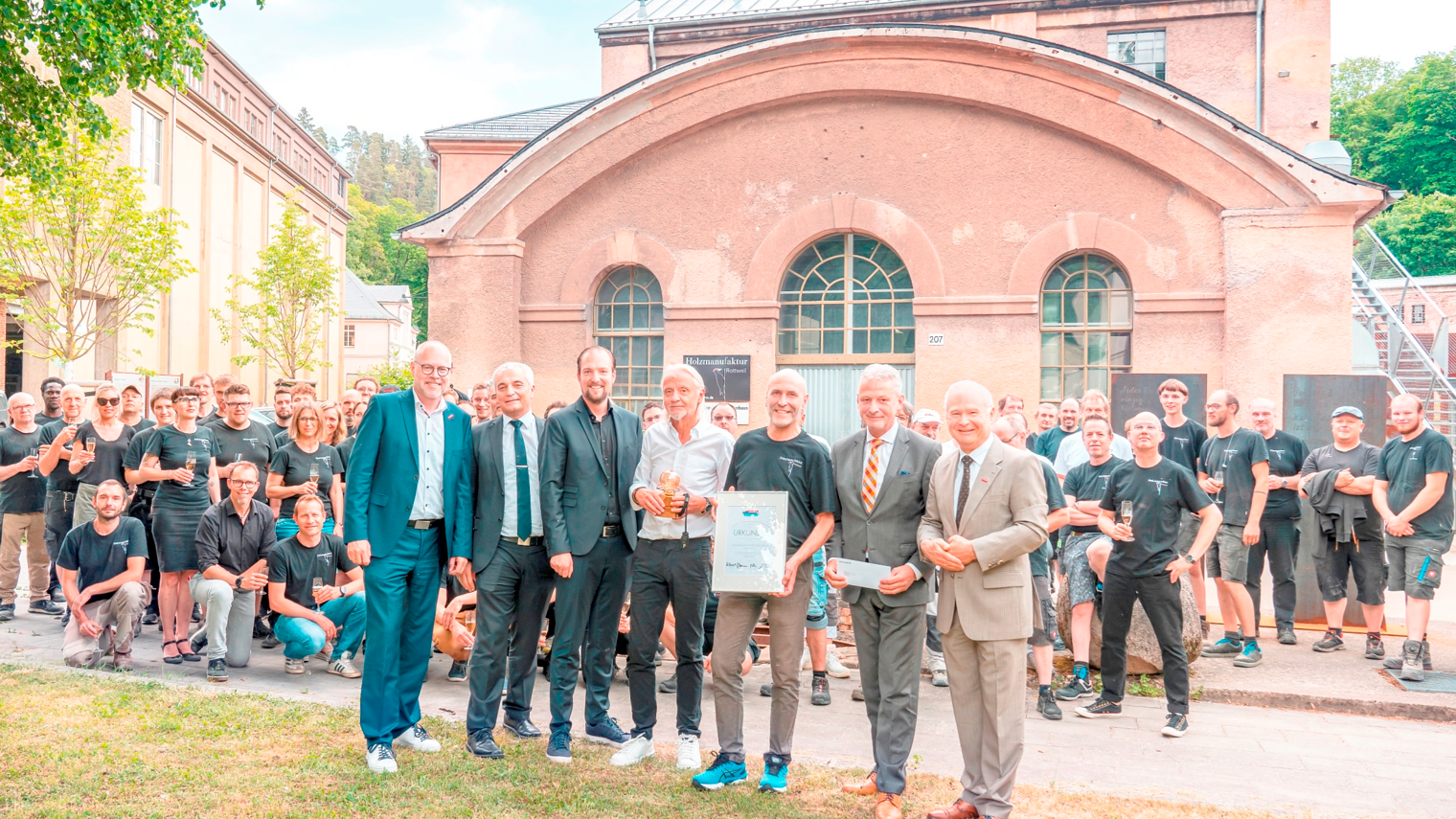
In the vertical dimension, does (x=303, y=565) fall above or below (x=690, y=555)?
below

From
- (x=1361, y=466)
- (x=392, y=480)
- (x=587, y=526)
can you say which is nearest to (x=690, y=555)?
(x=587, y=526)

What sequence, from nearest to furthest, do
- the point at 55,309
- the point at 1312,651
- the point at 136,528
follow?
the point at 136,528, the point at 1312,651, the point at 55,309

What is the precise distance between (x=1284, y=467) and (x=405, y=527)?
25.7 ft

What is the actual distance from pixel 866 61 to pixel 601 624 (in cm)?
1060

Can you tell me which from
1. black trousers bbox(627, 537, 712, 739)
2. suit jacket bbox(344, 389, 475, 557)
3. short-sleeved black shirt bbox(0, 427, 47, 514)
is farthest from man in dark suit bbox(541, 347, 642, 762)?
short-sleeved black shirt bbox(0, 427, 47, 514)

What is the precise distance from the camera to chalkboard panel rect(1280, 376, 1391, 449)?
10719 millimetres

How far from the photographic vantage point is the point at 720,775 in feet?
17.3

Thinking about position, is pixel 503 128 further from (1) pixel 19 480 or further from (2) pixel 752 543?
(2) pixel 752 543

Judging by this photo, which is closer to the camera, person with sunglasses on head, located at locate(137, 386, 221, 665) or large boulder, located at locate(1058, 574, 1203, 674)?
large boulder, located at locate(1058, 574, 1203, 674)

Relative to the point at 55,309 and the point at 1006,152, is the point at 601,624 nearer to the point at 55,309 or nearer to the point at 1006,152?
the point at 1006,152

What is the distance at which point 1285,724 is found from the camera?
688cm

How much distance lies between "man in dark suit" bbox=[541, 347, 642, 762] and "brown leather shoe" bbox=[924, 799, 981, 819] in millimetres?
2097

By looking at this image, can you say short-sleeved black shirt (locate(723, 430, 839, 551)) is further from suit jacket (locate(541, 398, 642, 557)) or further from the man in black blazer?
the man in black blazer

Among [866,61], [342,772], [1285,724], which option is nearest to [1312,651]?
[1285,724]
